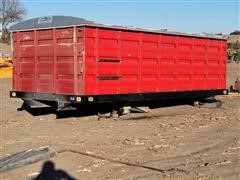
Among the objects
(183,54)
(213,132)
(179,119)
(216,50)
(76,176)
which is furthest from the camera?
(216,50)

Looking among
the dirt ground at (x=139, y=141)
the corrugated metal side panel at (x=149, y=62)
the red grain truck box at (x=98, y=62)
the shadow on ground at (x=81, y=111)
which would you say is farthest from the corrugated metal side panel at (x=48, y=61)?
the shadow on ground at (x=81, y=111)

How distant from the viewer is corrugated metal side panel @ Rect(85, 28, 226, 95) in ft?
43.7

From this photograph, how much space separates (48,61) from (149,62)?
2.93 m

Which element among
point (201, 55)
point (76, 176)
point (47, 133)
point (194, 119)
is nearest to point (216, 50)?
point (201, 55)

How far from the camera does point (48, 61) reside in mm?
14102

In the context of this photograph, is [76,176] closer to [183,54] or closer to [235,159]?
[235,159]

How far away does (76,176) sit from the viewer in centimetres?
772

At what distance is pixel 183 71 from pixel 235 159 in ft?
25.5

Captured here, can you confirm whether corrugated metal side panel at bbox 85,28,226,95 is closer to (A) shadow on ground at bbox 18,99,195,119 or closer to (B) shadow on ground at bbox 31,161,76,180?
(A) shadow on ground at bbox 18,99,195,119

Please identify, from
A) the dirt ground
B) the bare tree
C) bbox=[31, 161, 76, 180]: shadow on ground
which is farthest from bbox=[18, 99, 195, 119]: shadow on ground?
the bare tree

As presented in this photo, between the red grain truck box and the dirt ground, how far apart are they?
0.72 meters

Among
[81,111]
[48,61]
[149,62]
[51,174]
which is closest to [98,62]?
[48,61]

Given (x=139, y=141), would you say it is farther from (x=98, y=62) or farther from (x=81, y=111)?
(x=81, y=111)

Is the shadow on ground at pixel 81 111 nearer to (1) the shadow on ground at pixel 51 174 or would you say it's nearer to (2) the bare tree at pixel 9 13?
(1) the shadow on ground at pixel 51 174
